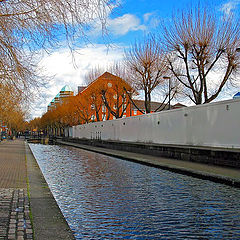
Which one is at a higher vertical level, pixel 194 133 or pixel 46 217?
pixel 194 133

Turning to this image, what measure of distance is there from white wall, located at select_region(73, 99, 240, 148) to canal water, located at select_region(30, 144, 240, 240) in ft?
16.9

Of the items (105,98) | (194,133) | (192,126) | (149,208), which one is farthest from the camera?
(105,98)

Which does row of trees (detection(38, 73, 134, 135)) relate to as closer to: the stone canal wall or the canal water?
the stone canal wall

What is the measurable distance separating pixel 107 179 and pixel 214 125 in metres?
7.49

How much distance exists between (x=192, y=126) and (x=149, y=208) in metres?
12.3

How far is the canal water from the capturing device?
5.04m

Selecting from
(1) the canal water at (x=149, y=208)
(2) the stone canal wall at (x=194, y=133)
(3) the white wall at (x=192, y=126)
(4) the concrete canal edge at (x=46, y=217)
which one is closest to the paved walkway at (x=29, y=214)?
(4) the concrete canal edge at (x=46, y=217)

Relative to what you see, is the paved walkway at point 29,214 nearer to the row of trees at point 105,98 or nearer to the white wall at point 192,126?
the white wall at point 192,126

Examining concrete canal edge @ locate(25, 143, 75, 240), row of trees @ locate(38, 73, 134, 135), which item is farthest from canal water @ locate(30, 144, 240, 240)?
row of trees @ locate(38, 73, 134, 135)

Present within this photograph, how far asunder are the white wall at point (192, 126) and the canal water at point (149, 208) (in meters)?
5.16

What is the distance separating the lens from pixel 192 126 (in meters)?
18.3

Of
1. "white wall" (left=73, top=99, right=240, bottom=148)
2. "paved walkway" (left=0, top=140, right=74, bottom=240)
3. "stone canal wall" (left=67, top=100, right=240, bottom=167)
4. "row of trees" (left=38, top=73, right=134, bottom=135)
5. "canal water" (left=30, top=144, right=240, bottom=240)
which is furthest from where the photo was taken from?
"row of trees" (left=38, top=73, right=134, bottom=135)

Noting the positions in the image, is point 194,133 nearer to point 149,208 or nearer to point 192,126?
point 192,126

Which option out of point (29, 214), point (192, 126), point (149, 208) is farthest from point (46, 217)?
point (192, 126)
